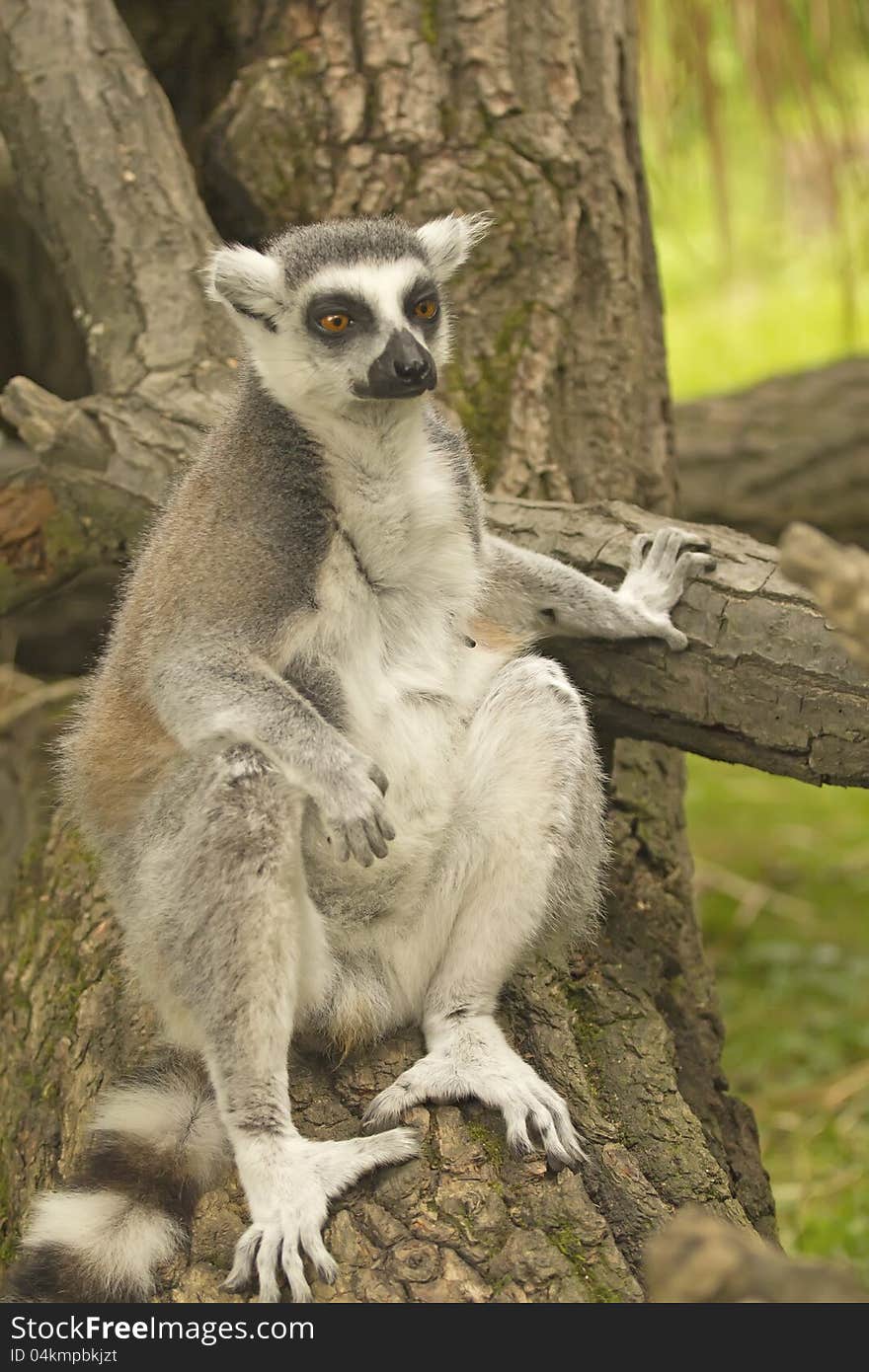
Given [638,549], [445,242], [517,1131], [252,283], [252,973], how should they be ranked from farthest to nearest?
A: [638,549] < [445,242] < [252,283] < [517,1131] < [252,973]

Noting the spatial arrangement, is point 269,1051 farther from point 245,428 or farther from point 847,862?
point 847,862

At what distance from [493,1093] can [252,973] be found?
0.59 meters

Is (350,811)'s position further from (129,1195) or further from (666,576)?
(666,576)

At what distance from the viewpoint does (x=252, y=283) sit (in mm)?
3520

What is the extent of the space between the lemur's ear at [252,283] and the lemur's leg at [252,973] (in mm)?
1181

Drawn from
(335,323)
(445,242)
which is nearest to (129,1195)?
(335,323)

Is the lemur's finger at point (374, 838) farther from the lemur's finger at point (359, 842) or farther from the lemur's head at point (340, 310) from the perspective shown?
the lemur's head at point (340, 310)

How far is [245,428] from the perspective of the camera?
3.51 meters

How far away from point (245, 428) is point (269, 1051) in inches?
58.1

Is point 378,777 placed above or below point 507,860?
above

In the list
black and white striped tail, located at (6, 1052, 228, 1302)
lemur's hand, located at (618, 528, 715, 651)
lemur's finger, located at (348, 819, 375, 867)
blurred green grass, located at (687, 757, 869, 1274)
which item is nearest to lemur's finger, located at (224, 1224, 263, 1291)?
black and white striped tail, located at (6, 1052, 228, 1302)

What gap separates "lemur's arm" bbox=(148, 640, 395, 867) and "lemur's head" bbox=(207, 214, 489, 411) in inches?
26.7

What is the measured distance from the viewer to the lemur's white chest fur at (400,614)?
334 centimetres
